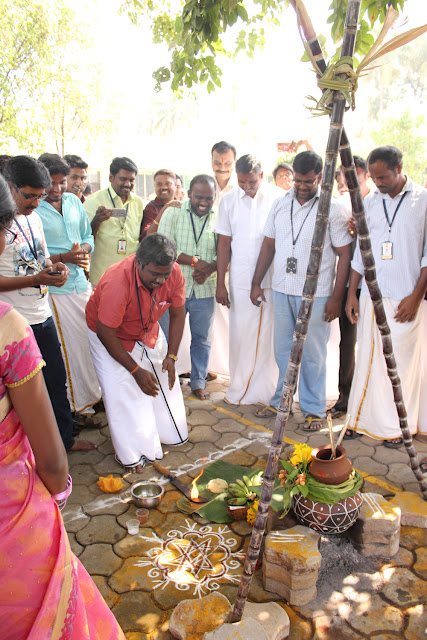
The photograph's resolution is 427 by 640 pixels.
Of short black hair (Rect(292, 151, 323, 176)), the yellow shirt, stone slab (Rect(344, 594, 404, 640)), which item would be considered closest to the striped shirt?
the yellow shirt

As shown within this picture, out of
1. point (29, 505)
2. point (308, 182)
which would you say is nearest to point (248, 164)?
point (308, 182)

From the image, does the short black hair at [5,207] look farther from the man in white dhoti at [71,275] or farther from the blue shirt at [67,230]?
the blue shirt at [67,230]

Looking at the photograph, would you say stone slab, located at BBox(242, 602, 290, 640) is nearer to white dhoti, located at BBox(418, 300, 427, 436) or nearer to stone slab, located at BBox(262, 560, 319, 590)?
stone slab, located at BBox(262, 560, 319, 590)

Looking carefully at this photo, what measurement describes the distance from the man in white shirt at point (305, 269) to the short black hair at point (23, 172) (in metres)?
2.08

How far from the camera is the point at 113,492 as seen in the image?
3.56m

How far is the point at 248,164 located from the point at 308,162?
2.46 ft

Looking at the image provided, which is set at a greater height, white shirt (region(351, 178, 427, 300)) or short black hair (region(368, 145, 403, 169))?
short black hair (region(368, 145, 403, 169))

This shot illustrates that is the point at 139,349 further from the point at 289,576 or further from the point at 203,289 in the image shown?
the point at 289,576

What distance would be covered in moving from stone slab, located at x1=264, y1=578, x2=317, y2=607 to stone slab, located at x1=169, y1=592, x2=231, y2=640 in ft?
1.02

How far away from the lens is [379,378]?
4.21 meters

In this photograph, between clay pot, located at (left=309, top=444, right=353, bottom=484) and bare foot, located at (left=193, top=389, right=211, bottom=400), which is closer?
clay pot, located at (left=309, top=444, right=353, bottom=484)

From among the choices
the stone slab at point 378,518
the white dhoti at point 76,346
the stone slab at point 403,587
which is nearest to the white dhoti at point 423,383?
the stone slab at point 378,518

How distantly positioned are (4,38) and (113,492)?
15.0 metres

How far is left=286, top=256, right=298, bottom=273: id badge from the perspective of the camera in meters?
4.36
